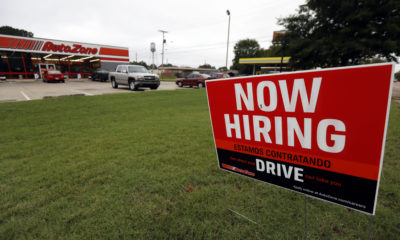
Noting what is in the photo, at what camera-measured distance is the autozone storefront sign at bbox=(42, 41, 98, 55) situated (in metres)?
24.5

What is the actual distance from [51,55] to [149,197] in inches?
1339

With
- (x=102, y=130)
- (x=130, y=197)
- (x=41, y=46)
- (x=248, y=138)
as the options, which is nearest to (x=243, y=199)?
(x=248, y=138)

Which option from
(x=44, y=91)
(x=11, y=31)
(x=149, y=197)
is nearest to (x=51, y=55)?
(x=44, y=91)

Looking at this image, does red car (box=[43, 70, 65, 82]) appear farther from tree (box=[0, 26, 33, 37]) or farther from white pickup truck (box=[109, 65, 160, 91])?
tree (box=[0, 26, 33, 37])

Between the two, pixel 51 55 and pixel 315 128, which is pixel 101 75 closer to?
pixel 51 55

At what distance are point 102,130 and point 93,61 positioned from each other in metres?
31.5

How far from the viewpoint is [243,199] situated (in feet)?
7.29

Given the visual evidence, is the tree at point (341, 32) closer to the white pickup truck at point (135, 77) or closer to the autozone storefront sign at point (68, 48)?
the white pickup truck at point (135, 77)

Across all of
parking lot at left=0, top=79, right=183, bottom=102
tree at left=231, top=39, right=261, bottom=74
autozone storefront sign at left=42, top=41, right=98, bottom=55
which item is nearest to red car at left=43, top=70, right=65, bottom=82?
parking lot at left=0, top=79, right=183, bottom=102

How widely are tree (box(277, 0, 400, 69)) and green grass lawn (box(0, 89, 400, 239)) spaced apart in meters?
12.6

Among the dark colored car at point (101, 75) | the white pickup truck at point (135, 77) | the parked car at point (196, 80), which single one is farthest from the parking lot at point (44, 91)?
the dark colored car at point (101, 75)

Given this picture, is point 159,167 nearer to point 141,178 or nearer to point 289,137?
point 141,178

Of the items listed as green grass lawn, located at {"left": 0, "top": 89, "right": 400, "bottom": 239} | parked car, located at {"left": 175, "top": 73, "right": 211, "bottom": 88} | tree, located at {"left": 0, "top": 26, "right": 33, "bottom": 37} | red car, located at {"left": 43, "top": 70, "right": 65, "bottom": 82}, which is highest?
tree, located at {"left": 0, "top": 26, "right": 33, "bottom": 37}

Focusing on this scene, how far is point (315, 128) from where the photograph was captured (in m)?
1.33
